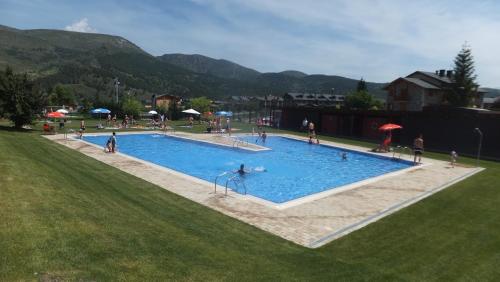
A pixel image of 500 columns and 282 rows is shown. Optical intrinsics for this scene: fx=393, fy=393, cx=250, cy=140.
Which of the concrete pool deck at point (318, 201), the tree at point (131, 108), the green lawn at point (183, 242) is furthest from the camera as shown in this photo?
the tree at point (131, 108)

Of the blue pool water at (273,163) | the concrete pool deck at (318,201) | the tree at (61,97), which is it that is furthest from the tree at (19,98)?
the tree at (61,97)

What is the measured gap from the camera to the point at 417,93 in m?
53.5

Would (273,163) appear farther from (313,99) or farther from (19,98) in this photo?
(313,99)

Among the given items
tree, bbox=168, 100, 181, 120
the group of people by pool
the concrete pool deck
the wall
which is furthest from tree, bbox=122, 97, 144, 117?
the concrete pool deck

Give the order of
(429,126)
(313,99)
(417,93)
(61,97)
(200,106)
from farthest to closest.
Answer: (313,99), (61,97), (200,106), (417,93), (429,126)

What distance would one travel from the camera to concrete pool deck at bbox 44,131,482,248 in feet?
35.2

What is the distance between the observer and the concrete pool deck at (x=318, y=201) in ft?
35.2

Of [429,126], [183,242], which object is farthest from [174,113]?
[183,242]

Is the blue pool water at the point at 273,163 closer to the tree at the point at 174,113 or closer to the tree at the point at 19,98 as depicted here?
the tree at the point at 19,98

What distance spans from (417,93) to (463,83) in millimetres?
7739

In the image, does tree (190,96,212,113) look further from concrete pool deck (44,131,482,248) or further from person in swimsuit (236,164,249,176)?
person in swimsuit (236,164,249,176)

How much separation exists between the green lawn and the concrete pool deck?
0.54 m

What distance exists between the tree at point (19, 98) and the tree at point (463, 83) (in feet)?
165

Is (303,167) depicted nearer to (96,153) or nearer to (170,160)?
(170,160)
